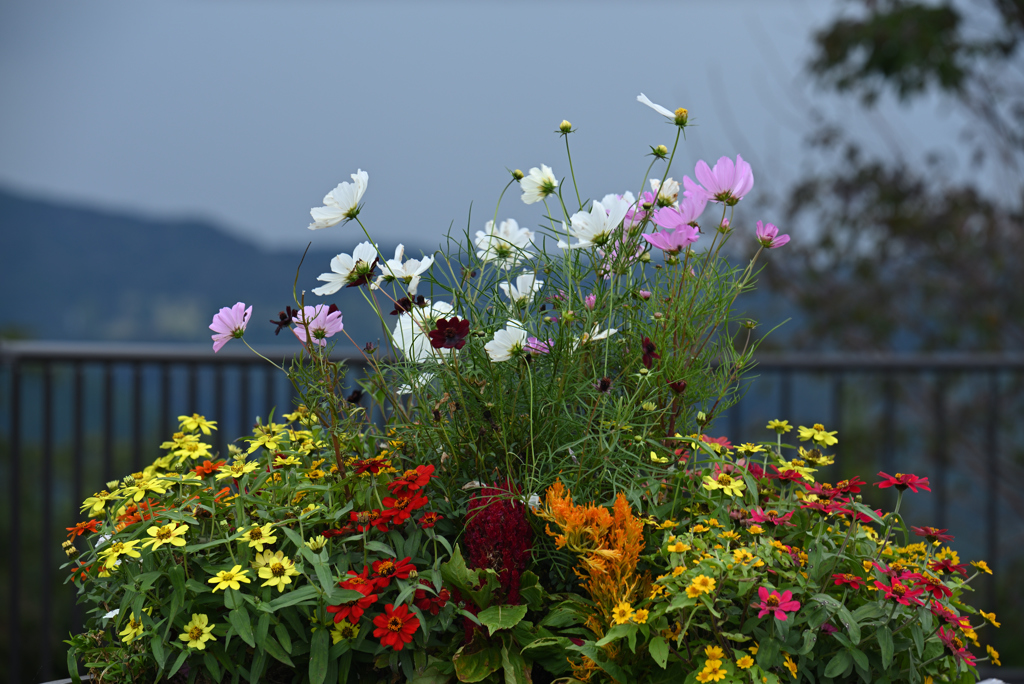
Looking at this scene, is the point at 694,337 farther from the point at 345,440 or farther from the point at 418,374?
the point at 345,440

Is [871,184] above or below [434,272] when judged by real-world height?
above

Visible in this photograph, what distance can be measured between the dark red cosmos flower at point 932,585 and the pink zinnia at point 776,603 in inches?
7.7

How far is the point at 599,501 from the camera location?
121 cm

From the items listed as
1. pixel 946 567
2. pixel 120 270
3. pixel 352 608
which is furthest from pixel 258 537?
pixel 120 270

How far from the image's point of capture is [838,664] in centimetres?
100

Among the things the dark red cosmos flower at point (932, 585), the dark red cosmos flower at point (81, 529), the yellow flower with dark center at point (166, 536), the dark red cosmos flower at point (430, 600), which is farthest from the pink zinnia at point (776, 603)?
the dark red cosmos flower at point (81, 529)

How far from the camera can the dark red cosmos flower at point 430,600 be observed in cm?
103

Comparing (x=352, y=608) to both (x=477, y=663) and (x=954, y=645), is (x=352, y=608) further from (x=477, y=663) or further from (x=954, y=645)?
(x=954, y=645)

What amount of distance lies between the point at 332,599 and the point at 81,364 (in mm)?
2625

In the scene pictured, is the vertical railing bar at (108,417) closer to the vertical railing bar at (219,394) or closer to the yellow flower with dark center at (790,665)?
the vertical railing bar at (219,394)

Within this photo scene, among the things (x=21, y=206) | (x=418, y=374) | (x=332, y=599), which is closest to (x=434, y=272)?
(x=418, y=374)

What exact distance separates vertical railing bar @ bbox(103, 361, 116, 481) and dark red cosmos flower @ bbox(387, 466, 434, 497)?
250 cm

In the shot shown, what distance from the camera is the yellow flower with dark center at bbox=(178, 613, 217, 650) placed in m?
0.98

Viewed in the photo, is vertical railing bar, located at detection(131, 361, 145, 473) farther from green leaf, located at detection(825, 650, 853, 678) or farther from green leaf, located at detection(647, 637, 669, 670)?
green leaf, located at detection(825, 650, 853, 678)
